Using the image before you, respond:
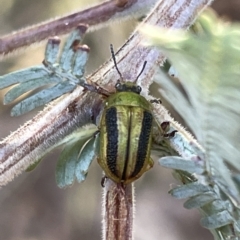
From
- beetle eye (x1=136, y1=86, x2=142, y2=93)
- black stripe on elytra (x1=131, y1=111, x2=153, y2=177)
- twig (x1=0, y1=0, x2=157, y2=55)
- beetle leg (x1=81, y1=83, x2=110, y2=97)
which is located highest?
twig (x1=0, y1=0, x2=157, y2=55)

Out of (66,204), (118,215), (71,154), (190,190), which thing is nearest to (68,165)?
(71,154)

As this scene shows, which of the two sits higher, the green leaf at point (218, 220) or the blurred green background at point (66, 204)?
the blurred green background at point (66, 204)

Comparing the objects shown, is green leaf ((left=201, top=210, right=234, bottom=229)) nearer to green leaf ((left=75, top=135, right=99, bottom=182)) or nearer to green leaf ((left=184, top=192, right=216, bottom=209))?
green leaf ((left=184, top=192, right=216, bottom=209))

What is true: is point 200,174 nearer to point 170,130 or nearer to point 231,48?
point 170,130

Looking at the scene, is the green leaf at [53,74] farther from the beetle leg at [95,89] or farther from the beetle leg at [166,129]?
the beetle leg at [166,129]

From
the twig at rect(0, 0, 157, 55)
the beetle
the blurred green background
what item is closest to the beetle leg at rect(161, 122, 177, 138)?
the beetle

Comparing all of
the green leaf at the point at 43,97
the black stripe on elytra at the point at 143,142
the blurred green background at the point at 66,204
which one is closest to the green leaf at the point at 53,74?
the green leaf at the point at 43,97

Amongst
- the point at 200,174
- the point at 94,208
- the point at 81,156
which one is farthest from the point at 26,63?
the point at 200,174
